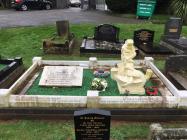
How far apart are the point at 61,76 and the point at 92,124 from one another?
3.57 m

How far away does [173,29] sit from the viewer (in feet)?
46.5

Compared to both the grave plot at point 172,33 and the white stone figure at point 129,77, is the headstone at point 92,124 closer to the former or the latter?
the white stone figure at point 129,77

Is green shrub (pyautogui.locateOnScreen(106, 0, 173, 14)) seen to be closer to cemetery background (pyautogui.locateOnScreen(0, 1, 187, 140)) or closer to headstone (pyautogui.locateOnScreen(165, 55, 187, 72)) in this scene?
cemetery background (pyautogui.locateOnScreen(0, 1, 187, 140))

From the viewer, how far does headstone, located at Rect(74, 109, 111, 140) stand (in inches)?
202

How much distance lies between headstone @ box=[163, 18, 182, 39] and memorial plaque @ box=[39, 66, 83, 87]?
7.03 metres

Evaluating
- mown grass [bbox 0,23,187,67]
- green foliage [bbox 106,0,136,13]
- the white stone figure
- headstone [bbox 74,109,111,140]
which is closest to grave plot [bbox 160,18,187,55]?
mown grass [bbox 0,23,187,67]

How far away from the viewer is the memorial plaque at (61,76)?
828cm

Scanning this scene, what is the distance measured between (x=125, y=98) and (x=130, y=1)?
20682 millimetres

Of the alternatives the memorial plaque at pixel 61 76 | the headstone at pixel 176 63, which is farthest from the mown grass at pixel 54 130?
the headstone at pixel 176 63

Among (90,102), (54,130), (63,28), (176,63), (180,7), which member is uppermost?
(180,7)

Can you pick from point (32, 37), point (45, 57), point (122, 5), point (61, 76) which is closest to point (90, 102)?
point (61, 76)

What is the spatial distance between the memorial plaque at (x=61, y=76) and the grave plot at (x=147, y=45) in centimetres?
474

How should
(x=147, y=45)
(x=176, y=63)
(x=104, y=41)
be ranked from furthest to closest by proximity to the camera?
1. (x=104, y=41)
2. (x=147, y=45)
3. (x=176, y=63)

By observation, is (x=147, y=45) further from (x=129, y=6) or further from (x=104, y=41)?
(x=129, y=6)
